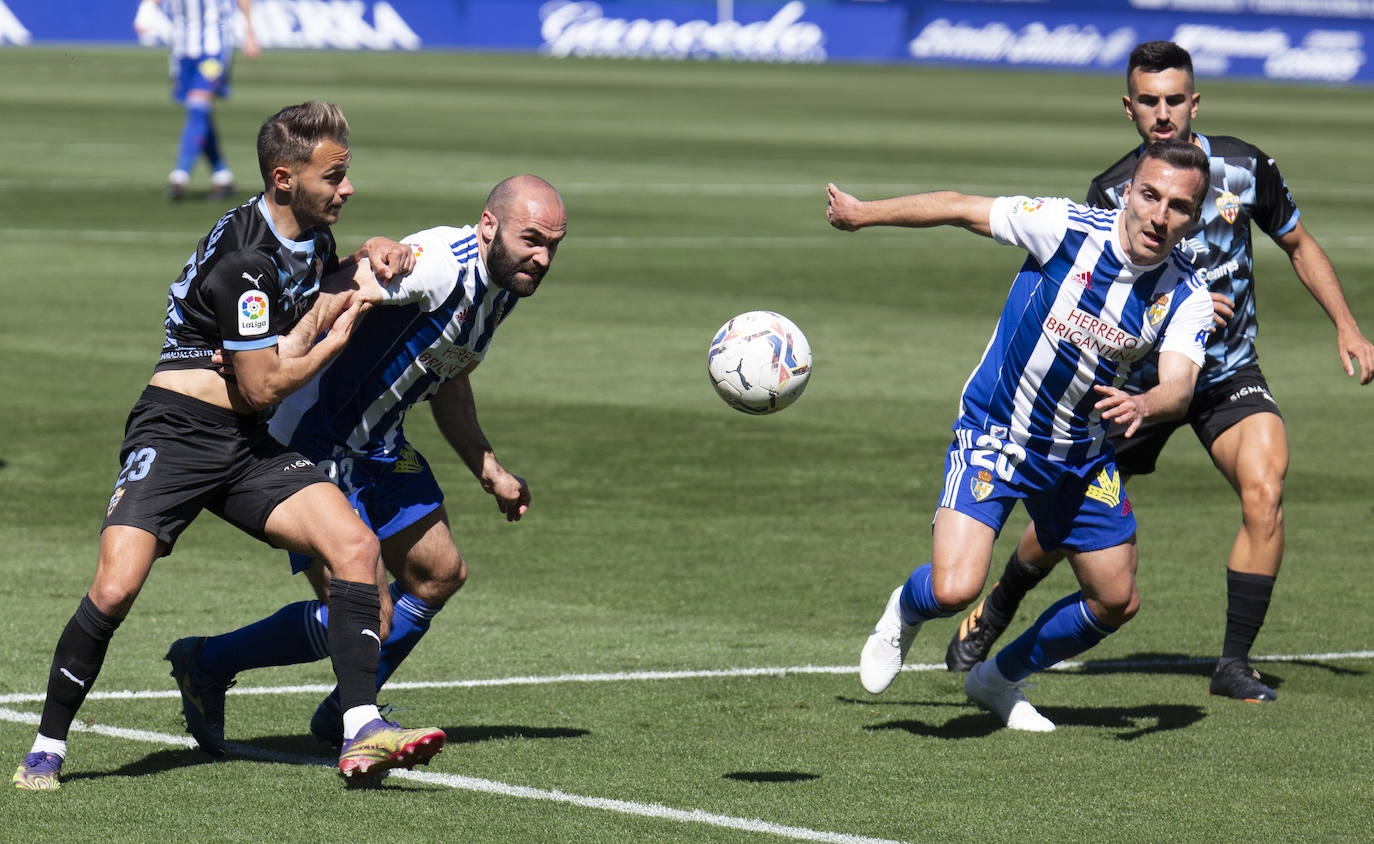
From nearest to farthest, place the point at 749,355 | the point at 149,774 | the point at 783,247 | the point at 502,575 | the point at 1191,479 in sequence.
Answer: the point at 149,774 < the point at 749,355 < the point at 502,575 < the point at 1191,479 < the point at 783,247

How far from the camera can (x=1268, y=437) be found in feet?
24.4

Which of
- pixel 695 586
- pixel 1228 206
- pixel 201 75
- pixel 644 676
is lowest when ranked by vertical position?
pixel 644 676

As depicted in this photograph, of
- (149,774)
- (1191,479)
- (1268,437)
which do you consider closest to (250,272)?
(149,774)

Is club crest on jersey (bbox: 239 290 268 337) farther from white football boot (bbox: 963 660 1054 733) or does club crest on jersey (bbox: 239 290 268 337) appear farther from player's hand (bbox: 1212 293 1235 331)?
player's hand (bbox: 1212 293 1235 331)

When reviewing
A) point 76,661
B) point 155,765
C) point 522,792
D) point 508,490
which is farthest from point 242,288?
point 522,792

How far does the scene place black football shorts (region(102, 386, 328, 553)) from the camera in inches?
225

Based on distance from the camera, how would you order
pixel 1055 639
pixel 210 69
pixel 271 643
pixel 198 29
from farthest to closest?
1. pixel 198 29
2. pixel 210 69
3. pixel 1055 639
4. pixel 271 643

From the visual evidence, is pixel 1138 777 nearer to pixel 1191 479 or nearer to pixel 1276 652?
pixel 1276 652

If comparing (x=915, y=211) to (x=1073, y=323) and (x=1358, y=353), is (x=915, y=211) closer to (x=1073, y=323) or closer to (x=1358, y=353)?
(x=1073, y=323)

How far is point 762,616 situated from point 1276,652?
1.97 metres

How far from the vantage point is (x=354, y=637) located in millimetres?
5773

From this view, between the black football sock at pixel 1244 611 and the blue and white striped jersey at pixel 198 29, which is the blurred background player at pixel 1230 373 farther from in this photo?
the blue and white striped jersey at pixel 198 29

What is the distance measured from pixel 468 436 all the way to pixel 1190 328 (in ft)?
7.47

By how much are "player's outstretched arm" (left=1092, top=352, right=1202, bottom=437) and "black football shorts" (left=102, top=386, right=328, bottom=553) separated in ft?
7.51
